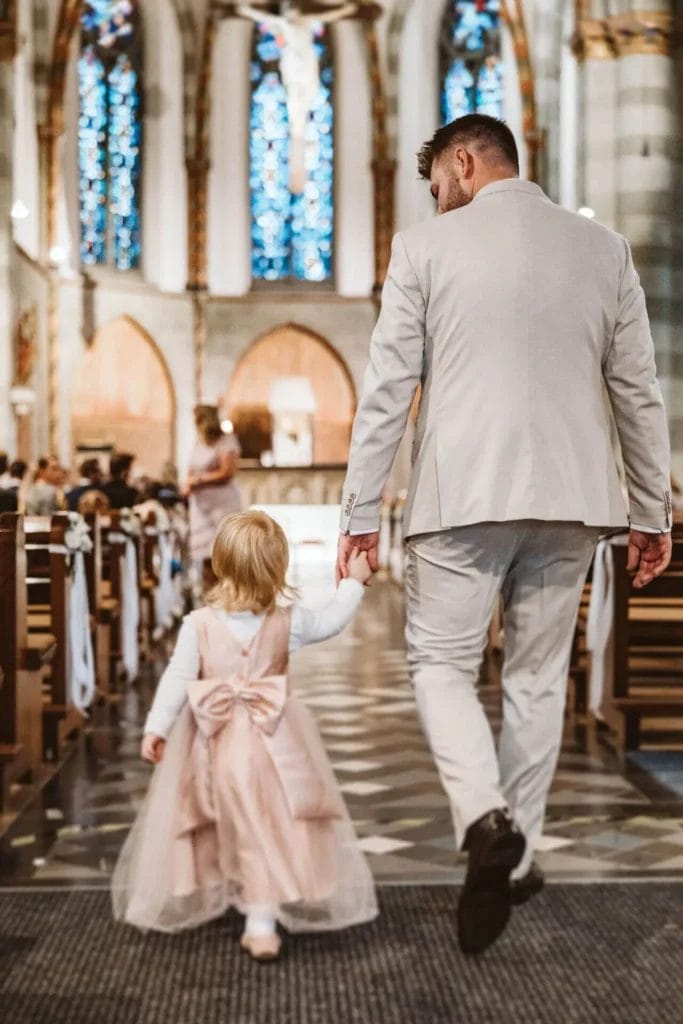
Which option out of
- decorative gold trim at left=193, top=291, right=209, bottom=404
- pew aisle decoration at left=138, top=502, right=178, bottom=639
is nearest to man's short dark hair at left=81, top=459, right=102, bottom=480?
pew aisle decoration at left=138, top=502, right=178, bottom=639

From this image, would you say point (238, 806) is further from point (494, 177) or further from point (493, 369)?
point (494, 177)

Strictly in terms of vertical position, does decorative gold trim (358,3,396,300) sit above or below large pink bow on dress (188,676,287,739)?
above

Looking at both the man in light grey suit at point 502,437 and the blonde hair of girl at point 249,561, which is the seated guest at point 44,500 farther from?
the man in light grey suit at point 502,437

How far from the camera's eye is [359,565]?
329 cm

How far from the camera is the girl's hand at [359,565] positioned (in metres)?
3.28

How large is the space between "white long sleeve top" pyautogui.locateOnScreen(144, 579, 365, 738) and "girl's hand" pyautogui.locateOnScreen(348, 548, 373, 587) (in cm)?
20

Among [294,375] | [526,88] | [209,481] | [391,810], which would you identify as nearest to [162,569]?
[209,481]

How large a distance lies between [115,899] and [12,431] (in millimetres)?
15003

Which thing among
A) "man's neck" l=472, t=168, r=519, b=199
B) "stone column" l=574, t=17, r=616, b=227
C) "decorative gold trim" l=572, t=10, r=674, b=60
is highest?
"decorative gold trim" l=572, t=10, r=674, b=60

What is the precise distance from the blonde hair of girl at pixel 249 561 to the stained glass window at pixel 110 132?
837 inches

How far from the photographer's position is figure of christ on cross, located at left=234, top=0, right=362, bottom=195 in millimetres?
21531

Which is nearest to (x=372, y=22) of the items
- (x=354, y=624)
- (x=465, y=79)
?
(x=465, y=79)

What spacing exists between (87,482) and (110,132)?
569 inches

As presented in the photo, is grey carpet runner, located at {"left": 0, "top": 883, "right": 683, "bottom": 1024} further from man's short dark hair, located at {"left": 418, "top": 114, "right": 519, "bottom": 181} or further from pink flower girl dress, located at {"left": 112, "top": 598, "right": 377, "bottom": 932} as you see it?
man's short dark hair, located at {"left": 418, "top": 114, "right": 519, "bottom": 181}
